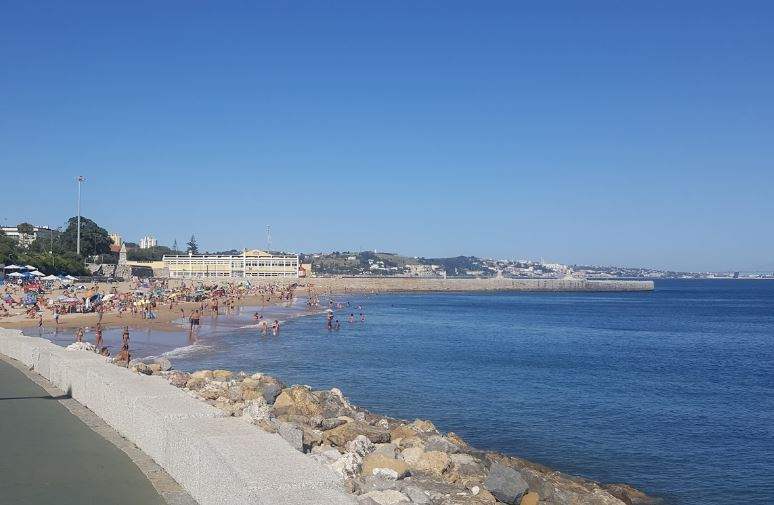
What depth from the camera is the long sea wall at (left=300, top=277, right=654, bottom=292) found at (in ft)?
426

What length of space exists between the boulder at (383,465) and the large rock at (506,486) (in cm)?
138

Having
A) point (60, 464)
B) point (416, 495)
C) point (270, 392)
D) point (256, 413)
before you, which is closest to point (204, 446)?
point (60, 464)

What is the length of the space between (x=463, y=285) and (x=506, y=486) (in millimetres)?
134201

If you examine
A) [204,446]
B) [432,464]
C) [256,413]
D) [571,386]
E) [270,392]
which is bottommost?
[571,386]

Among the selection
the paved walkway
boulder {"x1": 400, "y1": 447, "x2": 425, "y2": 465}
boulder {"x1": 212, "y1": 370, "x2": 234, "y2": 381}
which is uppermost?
the paved walkway

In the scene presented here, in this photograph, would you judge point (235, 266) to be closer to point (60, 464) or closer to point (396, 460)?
point (396, 460)

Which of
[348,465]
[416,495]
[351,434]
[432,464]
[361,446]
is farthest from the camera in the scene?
[351,434]

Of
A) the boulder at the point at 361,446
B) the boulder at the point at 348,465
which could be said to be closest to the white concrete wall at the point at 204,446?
the boulder at the point at 348,465

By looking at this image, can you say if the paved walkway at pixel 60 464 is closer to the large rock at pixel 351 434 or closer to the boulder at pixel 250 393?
the large rock at pixel 351 434

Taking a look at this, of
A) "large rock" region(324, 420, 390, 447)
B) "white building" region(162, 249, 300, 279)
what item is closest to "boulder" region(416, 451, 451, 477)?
"large rock" region(324, 420, 390, 447)

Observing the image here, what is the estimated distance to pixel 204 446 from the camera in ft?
19.1

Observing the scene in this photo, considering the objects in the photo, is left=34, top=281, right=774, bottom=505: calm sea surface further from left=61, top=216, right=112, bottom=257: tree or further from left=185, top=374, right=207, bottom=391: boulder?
left=61, top=216, right=112, bottom=257: tree

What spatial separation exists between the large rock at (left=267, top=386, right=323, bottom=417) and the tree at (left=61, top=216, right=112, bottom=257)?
94352mm

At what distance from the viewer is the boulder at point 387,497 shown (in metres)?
7.02
